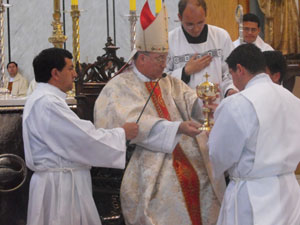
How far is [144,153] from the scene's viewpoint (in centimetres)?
440

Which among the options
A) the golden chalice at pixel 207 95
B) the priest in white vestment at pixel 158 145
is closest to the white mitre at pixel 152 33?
the priest in white vestment at pixel 158 145

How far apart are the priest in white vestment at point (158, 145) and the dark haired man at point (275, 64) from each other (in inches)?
23.7

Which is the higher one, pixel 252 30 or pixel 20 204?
pixel 252 30

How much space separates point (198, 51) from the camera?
5.27 m

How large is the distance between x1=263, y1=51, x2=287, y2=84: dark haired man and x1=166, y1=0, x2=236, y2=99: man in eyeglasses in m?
0.65

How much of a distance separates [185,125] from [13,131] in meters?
1.31

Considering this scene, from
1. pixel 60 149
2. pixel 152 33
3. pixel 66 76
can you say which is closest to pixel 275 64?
pixel 152 33

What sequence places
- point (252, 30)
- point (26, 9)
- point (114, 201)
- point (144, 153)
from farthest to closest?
1. point (26, 9)
2. point (252, 30)
3. point (114, 201)
4. point (144, 153)

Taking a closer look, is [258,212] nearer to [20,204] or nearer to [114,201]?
[114,201]

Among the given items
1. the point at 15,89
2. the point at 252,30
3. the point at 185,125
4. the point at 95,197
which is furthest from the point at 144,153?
the point at 15,89

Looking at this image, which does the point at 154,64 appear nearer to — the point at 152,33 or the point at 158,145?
the point at 152,33

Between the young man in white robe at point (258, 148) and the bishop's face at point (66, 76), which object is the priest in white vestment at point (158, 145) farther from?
the young man in white robe at point (258, 148)

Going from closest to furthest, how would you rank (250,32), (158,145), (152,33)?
(158,145)
(152,33)
(250,32)

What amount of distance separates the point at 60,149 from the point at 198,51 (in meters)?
1.81
